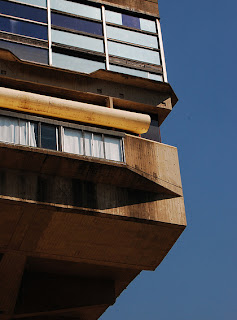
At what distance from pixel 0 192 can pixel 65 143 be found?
10.8ft

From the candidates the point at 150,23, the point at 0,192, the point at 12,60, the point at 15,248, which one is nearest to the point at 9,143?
the point at 0,192

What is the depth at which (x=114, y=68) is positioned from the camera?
2847 centimetres

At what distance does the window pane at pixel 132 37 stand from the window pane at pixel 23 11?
3235 mm

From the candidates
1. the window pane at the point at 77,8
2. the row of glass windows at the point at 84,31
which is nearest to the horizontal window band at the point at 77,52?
the row of glass windows at the point at 84,31

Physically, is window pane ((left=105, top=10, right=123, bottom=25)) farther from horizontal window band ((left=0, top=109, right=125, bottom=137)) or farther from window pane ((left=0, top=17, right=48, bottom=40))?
horizontal window band ((left=0, top=109, right=125, bottom=137))

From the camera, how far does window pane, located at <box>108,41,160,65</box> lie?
2909 cm

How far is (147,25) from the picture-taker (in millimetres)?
30969

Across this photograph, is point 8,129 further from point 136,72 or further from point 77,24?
point 77,24

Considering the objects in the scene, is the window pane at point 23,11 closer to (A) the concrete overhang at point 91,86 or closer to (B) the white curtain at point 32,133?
(A) the concrete overhang at point 91,86

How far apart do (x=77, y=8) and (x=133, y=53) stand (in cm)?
341

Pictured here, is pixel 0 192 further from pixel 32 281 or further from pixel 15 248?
pixel 32 281

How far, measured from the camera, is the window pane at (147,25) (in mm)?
30792

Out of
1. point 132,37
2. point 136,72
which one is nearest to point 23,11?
point 132,37

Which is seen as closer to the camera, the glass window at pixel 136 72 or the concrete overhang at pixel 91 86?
the concrete overhang at pixel 91 86
